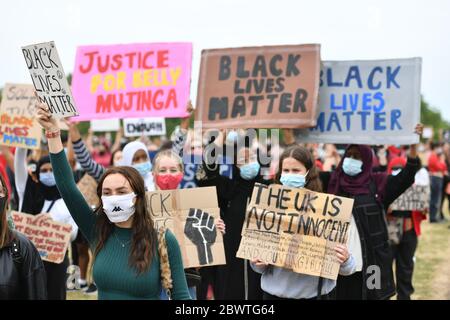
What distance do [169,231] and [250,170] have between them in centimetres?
283

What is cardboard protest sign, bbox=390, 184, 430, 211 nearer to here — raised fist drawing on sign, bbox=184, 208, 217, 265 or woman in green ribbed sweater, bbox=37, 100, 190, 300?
raised fist drawing on sign, bbox=184, 208, 217, 265

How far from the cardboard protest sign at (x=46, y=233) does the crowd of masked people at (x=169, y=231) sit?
238 millimetres

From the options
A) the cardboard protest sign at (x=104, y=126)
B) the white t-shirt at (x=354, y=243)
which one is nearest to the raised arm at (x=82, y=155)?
the white t-shirt at (x=354, y=243)

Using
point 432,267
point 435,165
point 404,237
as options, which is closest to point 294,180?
point 404,237

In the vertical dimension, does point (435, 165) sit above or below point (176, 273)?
above

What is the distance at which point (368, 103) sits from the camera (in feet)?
20.5

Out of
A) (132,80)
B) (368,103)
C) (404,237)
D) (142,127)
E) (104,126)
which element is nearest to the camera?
(368,103)

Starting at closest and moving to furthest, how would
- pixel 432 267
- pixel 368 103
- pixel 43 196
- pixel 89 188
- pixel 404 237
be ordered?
pixel 368 103, pixel 43 196, pixel 89 188, pixel 404 237, pixel 432 267

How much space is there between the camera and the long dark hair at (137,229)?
11.0 feet

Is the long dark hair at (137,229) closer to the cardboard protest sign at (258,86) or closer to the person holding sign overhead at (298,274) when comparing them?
the person holding sign overhead at (298,274)

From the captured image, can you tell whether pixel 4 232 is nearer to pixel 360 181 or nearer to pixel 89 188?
pixel 360 181

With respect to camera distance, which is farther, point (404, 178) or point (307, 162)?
point (404, 178)

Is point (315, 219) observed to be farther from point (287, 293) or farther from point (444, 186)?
point (444, 186)
